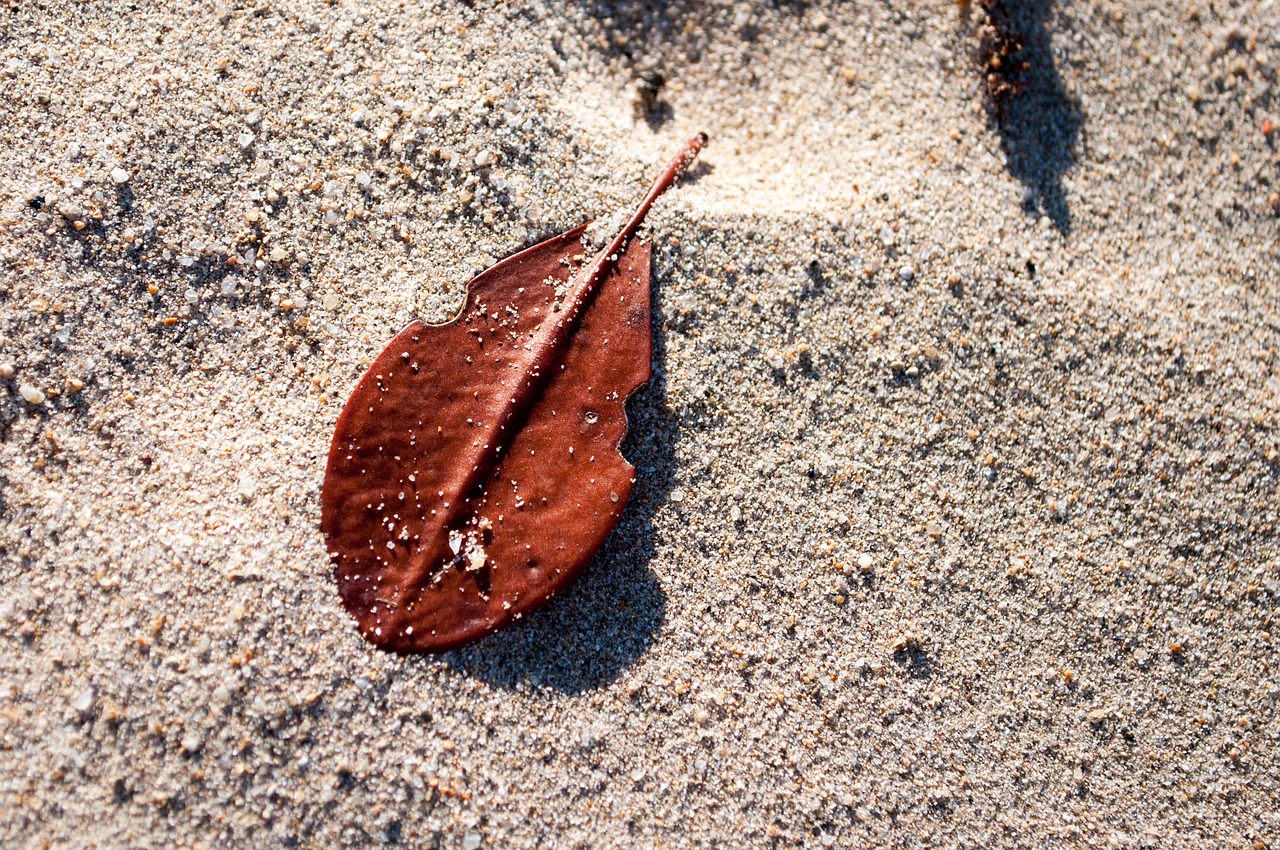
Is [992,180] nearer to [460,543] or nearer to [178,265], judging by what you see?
[460,543]

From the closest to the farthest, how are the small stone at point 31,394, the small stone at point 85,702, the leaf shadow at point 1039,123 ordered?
the small stone at point 85,702 < the small stone at point 31,394 < the leaf shadow at point 1039,123

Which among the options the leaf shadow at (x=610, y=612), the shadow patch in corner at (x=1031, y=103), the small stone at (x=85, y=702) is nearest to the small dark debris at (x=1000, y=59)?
the shadow patch in corner at (x=1031, y=103)

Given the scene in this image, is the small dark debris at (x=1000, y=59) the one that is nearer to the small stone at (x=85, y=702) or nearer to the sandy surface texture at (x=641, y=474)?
the sandy surface texture at (x=641, y=474)

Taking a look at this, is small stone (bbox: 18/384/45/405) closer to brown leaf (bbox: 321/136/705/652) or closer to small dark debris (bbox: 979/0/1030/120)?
brown leaf (bbox: 321/136/705/652)

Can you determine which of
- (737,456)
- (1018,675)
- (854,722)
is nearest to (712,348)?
(737,456)

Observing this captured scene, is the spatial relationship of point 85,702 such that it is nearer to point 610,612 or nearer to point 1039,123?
point 610,612

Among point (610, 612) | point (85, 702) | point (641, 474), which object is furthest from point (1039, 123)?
point (85, 702)
